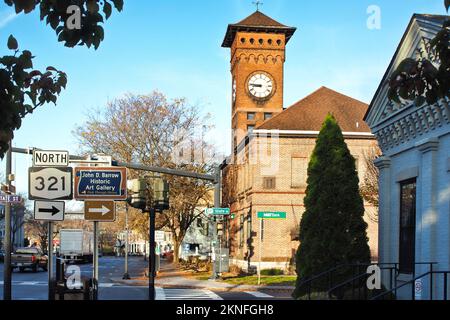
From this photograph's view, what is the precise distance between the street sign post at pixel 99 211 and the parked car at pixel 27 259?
3437 centimetres

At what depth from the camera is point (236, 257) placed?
47.3 m

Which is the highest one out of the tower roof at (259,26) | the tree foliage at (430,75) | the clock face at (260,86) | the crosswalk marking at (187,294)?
the tower roof at (259,26)

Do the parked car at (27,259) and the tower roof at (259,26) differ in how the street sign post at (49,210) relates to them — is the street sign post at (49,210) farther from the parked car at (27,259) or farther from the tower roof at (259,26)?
the tower roof at (259,26)

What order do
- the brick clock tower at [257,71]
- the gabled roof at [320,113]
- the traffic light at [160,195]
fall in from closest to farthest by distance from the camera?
1. the traffic light at [160,195]
2. the gabled roof at [320,113]
3. the brick clock tower at [257,71]

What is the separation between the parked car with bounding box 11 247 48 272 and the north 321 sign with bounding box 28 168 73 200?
3458 cm

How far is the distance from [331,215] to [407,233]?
7.47 ft

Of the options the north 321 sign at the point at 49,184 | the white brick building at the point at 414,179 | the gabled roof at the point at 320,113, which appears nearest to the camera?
the north 321 sign at the point at 49,184

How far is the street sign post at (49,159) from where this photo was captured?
489 inches

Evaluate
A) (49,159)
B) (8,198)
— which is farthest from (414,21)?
(8,198)

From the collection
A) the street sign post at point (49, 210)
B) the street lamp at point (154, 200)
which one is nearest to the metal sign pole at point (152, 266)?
the street lamp at point (154, 200)

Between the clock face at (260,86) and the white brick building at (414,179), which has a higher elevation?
the clock face at (260,86)

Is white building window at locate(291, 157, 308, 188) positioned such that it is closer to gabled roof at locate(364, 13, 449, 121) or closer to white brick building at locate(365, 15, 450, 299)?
white brick building at locate(365, 15, 450, 299)

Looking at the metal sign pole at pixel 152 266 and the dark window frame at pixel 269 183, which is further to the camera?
the dark window frame at pixel 269 183

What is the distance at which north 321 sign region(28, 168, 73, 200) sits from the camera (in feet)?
38.6
